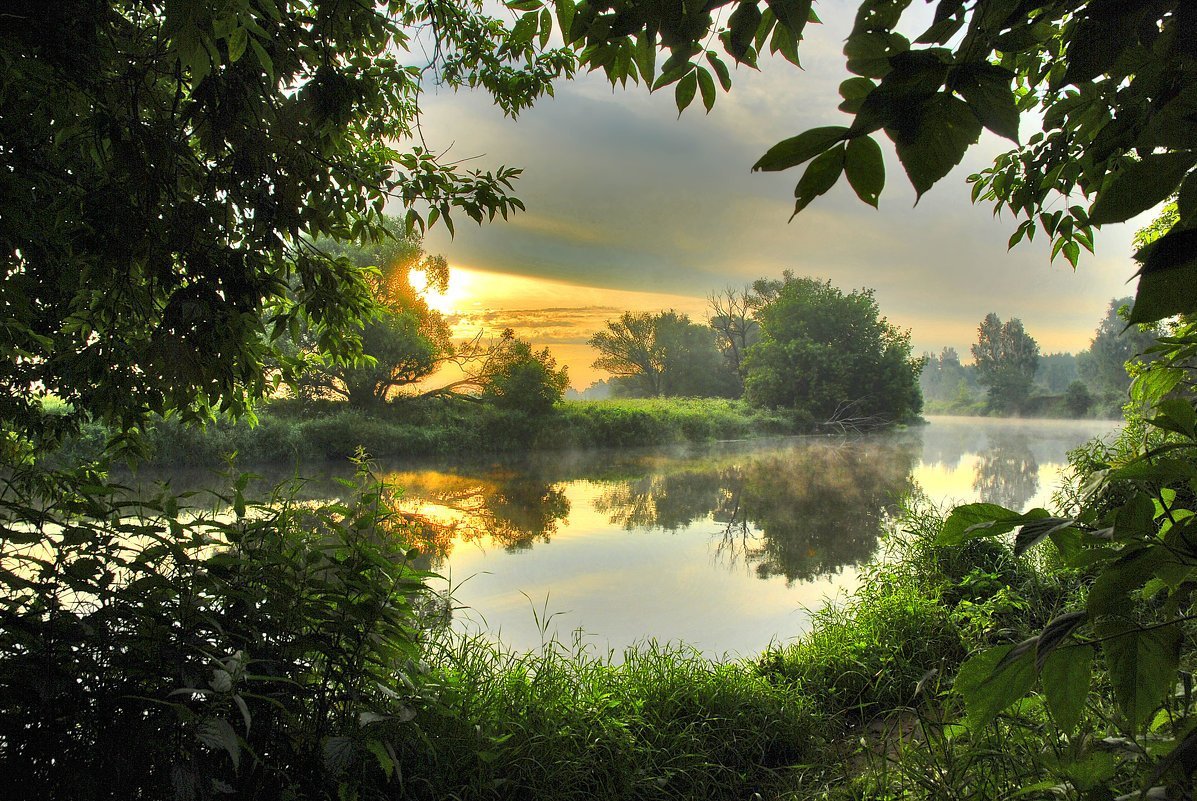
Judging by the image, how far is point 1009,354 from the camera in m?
15.6

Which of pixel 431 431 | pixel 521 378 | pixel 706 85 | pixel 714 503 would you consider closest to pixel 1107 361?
pixel 714 503

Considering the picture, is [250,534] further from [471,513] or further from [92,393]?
[471,513]

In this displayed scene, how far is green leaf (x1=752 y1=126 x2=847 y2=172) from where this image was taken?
0.89ft

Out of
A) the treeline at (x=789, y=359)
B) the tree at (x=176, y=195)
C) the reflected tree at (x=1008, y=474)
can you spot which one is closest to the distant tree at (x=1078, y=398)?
the reflected tree at (x=1008, y=474)

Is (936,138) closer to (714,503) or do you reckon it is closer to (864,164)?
(864,164)

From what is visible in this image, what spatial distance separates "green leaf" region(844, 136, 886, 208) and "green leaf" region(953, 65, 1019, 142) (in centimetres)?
4

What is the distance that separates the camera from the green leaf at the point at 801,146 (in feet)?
0.89

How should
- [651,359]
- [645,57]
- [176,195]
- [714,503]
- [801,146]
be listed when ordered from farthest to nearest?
[651,359], [714,503], [176,195], [645,57], [801,146]

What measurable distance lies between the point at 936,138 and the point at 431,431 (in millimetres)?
8873

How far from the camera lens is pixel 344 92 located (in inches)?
55.7

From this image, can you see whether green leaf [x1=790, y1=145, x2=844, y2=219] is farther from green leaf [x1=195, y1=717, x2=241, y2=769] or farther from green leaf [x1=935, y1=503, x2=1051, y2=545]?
green leaf [x1=195, y1=717, x2=241, y2=769]

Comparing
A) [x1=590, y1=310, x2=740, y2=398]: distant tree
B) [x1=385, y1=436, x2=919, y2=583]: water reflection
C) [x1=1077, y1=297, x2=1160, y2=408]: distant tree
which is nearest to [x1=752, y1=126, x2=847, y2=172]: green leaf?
[x1=385, y1=436, x2=919, y2=583]: water reflection

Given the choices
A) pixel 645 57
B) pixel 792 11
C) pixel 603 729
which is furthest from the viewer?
pixel 603 729

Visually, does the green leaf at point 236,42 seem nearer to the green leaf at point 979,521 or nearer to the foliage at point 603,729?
the green leaf at point 979,521
